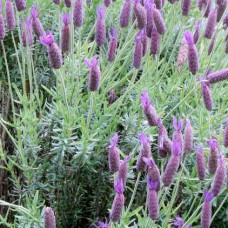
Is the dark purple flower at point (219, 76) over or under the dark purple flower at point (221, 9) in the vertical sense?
under

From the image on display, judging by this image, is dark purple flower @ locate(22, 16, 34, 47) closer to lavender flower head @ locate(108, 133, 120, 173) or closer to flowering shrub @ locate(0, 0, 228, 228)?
flowering shrub @ locate(0, 0, 228, 228)

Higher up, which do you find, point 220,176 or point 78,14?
point 78,14

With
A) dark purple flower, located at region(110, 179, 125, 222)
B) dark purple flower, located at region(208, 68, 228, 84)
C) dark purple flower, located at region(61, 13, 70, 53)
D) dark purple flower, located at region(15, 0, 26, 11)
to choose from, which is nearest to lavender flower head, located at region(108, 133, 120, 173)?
dark purple flower, located at region(110, 179, 125, 222)

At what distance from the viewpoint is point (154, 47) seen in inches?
73.2

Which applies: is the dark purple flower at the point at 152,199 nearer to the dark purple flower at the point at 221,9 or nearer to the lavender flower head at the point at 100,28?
the lavender flower head at the point at 100,28

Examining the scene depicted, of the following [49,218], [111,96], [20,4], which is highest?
[20,4]

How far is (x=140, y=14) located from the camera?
1.80 meters

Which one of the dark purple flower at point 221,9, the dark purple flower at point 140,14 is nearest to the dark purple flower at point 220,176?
the dark purple flower at point 140,14

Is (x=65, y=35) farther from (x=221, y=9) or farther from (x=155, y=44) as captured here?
(x=221, y=9)

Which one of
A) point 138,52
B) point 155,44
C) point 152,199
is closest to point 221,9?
point 155,44

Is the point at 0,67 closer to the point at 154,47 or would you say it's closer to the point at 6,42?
the point at 6,42

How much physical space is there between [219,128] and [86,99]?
1.74ft

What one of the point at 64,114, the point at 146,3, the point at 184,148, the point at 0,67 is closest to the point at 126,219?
the point at 184,148

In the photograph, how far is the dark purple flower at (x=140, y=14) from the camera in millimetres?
1787
